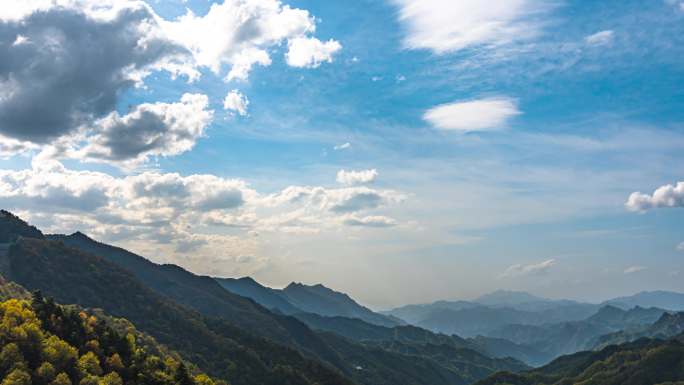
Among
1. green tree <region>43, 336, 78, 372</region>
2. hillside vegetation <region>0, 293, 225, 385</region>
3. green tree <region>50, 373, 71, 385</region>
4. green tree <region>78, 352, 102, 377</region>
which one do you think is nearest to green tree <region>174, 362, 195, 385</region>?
hillside vegetation <region>0, 293, 225, 385</region>

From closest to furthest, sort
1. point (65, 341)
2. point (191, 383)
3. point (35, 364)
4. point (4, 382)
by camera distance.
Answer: point (4, 382) → point (35, 364) → point (65, 341) → point (191, 383)

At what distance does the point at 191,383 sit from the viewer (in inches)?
7574

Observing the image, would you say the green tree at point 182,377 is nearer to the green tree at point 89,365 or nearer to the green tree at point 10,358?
the green tree at point 89,365

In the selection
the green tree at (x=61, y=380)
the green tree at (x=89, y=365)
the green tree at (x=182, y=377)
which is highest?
the green tree at (x=89, y=365)

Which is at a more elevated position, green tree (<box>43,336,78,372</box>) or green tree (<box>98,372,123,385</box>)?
green tree (<box>43,336,78,372</box>)

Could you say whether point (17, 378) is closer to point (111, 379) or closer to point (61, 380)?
point (61, 380)

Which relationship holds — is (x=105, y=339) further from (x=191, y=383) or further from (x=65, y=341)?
(x=191, y=383)

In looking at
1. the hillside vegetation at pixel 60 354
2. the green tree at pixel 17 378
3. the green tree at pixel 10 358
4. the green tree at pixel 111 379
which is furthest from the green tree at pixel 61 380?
the green tree at pixel 10 358

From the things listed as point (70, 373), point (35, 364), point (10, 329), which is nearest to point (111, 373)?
point (70, 373)

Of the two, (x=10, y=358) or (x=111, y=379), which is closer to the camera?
(x=10, y=358)

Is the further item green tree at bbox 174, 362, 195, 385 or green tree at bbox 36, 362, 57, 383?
green tree at bbox 174, 362, 195, 385

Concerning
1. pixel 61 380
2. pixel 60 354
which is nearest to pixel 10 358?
pixel 60 354

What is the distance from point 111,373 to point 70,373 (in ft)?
38.6

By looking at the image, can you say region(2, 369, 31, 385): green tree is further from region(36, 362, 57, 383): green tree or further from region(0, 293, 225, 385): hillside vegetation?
region(36, 362, 57, 383): green tree
